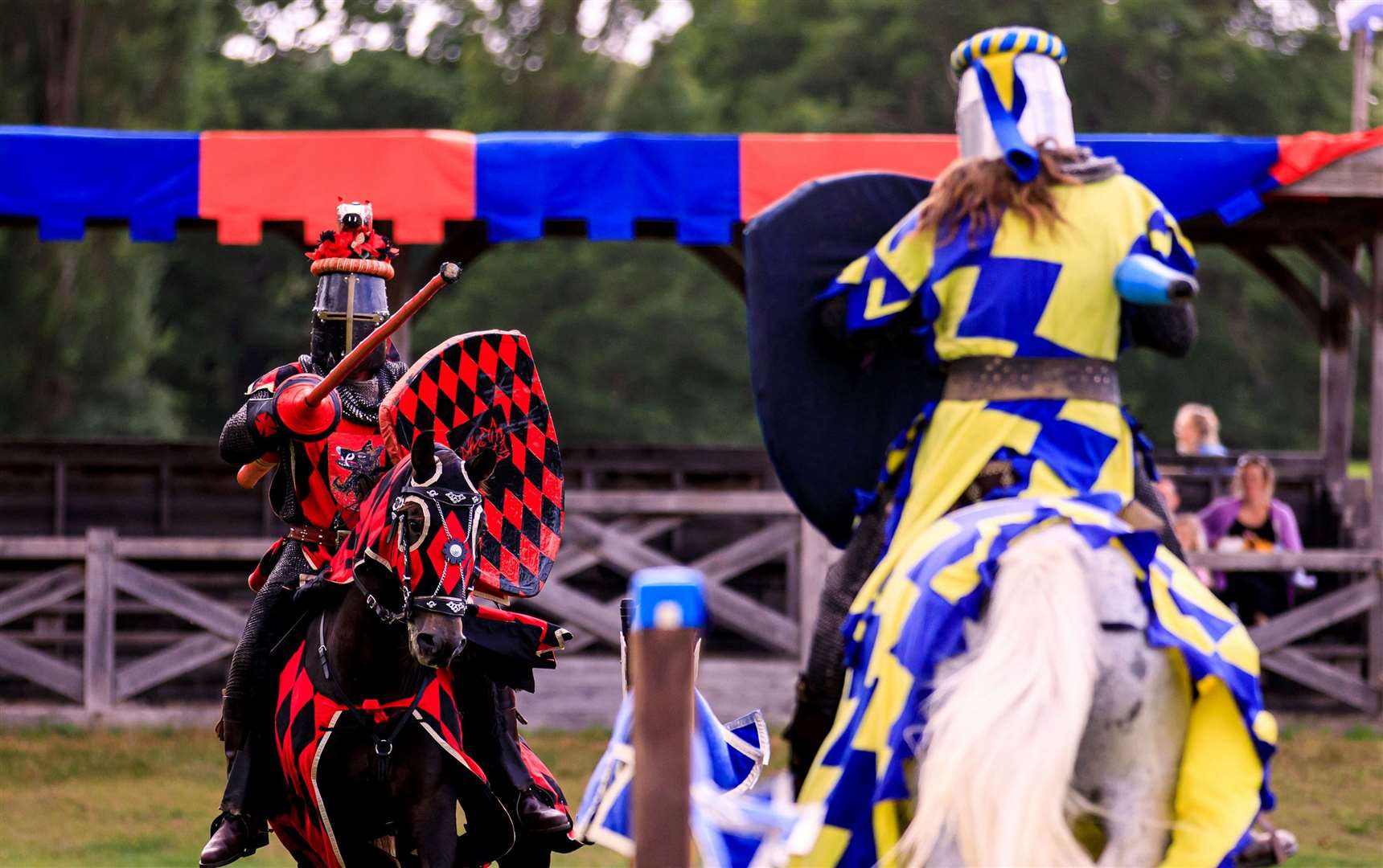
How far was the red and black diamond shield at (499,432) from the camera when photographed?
17.4 feet

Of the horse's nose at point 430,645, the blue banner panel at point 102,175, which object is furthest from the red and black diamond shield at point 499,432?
the blue banner panel at point 102,175

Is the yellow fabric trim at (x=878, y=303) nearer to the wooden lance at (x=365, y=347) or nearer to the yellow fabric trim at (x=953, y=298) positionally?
the yellow fabric trim at (x=953, y=298)

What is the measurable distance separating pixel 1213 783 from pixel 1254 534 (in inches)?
323

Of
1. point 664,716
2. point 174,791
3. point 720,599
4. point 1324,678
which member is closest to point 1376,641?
point 1324,678

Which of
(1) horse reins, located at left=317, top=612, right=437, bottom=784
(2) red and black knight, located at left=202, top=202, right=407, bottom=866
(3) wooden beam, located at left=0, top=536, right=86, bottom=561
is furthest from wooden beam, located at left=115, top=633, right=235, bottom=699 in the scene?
(1) horse reins, located at left=317, top=612, right=437, bottom=784

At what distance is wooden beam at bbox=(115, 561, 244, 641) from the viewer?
10820mm

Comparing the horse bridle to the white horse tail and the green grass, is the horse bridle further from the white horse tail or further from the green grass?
the green grass

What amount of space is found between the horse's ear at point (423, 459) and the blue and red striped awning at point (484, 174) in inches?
204

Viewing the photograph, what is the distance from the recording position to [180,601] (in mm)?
10867

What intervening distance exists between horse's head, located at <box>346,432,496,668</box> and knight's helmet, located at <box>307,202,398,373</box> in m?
0.84

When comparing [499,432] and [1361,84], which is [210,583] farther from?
[1361,84]

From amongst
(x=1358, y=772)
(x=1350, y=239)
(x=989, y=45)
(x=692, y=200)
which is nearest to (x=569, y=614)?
(x=692, y=200)

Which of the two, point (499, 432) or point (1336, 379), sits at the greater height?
point (1336, 379)

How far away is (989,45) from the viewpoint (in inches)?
170
